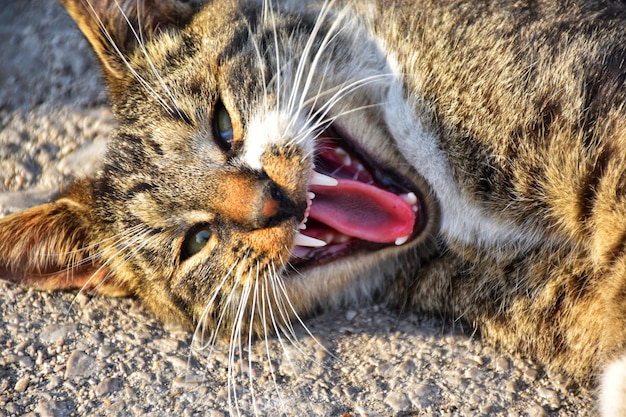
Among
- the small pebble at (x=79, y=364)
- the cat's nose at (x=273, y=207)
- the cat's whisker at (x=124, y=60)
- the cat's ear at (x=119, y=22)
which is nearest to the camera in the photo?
the cat's nose at (x=273, y=207)

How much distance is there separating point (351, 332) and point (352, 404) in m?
0.37

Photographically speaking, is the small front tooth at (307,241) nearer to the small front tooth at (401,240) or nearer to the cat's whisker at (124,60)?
the small front tooth at (401,240)

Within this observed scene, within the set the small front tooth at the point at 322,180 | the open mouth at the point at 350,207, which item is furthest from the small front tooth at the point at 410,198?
the small front tooth at the point at 322,180

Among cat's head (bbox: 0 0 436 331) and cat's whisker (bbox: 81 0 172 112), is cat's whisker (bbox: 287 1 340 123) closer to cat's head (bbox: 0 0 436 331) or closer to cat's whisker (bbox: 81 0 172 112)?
cat's head (bbox: 0 0 436 331)

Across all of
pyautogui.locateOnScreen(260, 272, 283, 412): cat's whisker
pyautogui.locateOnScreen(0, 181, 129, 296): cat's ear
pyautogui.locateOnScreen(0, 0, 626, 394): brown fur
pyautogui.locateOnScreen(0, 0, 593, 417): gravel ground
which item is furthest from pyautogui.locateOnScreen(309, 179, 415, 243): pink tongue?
pyautogui.locateOnScreen(0, 181, 129, 296): cat's ear

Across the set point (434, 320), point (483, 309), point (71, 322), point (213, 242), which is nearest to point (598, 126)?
point (483, 309)

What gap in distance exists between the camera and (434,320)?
2689 millimetres

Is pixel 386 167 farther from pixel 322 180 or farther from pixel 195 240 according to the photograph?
pixel 195 240

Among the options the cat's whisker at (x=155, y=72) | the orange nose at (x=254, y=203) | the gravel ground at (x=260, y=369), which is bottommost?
the gravel ground at (x=260, y=369)

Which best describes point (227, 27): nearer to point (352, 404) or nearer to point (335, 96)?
point (335, 96)

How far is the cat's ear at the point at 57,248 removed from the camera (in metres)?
2.63

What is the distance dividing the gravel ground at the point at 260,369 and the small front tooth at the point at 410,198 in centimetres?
46

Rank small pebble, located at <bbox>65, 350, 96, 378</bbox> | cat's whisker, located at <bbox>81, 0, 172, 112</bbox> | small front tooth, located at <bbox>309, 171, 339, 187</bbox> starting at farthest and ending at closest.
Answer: cat's whisker, located at <bbox>81, 0, 172, 112</bbox> → small pebble, located at <bbox>65, 350, 96, 378</bbox> → small front tooth, located at <bbox>309, 171, 339, 187</bbox>

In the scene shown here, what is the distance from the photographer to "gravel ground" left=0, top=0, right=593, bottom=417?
2.33 m
